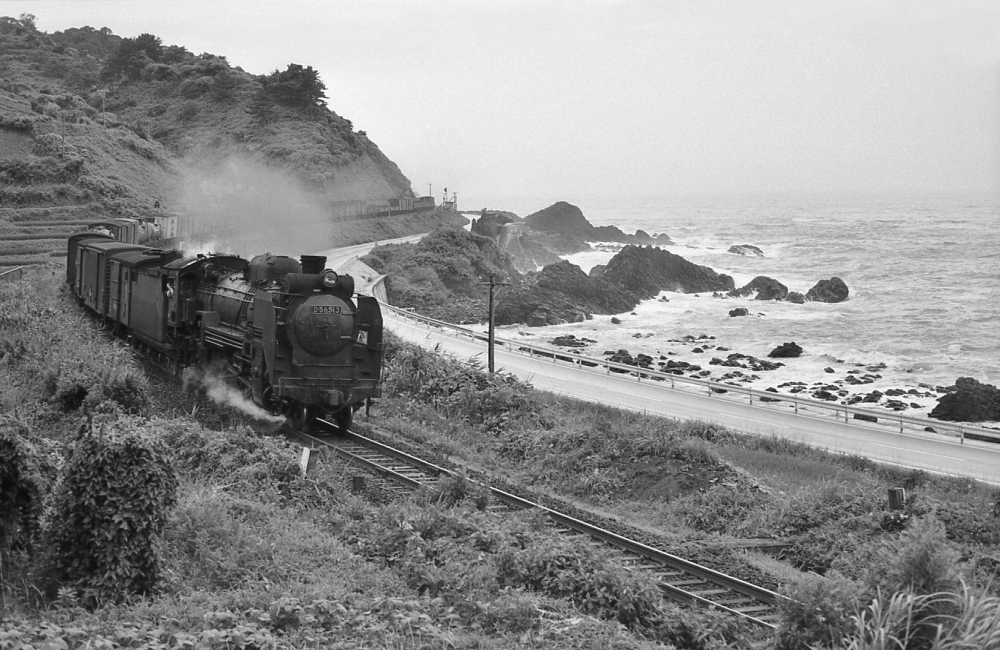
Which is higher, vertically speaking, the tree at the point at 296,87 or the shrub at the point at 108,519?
the tree at the point at 296,87

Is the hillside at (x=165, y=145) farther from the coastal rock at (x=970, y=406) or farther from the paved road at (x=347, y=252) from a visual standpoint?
the coastal rock at (x=970, y=406)

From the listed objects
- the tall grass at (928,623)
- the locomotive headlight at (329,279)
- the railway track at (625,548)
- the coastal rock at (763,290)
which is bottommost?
the railway track at (625,548)

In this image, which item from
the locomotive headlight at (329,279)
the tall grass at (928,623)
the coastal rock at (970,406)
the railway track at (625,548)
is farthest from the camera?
the coastal rock at (970,406)

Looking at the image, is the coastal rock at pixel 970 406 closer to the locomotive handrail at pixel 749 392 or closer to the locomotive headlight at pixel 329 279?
the locomotive handrail at pixel 749 392

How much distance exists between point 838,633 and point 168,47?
127 metres

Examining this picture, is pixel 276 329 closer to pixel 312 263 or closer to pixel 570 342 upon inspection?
pixel 312 263

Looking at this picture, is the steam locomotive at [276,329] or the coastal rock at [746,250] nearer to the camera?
the steam locomotive at [276,329]

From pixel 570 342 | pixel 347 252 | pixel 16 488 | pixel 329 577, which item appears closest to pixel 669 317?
pixel 570 342

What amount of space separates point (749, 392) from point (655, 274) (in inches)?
1648

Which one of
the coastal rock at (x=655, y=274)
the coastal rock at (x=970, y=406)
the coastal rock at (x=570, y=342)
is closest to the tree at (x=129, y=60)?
the coastal rock at (x=655, y=274)

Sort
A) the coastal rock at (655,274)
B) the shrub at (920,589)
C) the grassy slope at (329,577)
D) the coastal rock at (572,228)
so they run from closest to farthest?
the shrub at (920,589) < the grassy slope at (329,577) < the coastal rock at (655,274) < the coastal rock at (572,228)

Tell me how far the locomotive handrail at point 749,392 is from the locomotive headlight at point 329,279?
17.5 metres

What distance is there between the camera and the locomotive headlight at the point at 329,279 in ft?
61.4

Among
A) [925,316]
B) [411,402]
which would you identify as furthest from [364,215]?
[411,402]
